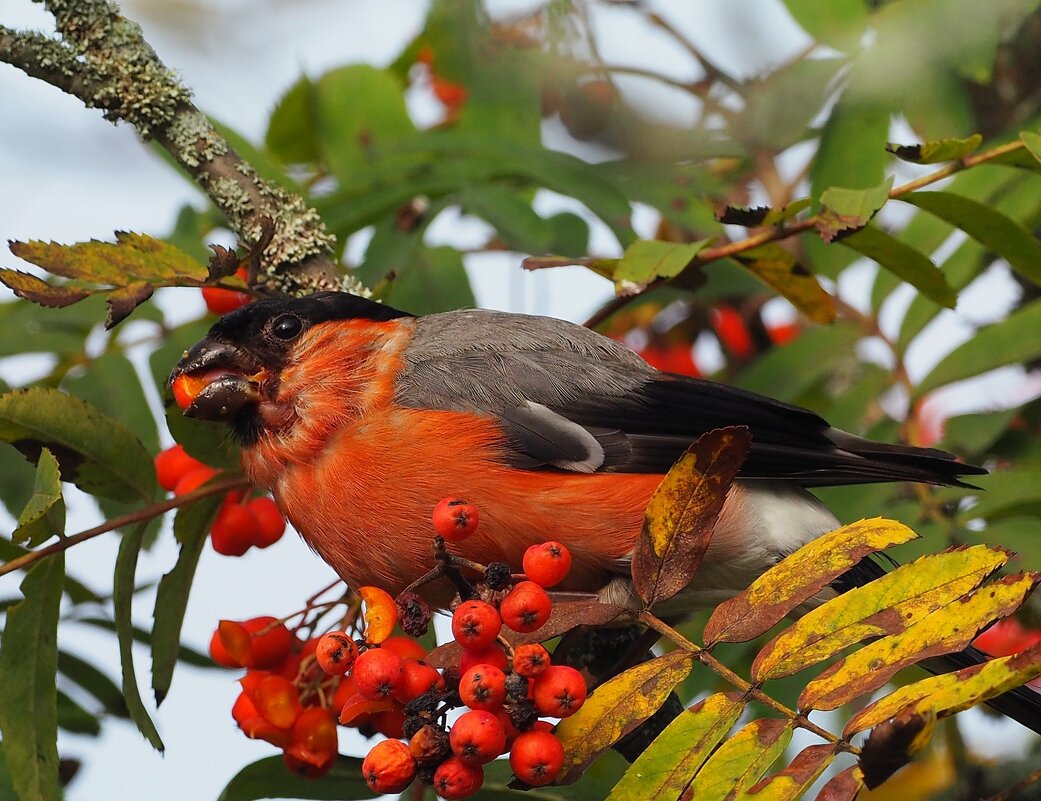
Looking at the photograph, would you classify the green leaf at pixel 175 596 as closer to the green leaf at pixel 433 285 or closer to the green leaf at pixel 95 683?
the green leaf at pixel 95 683

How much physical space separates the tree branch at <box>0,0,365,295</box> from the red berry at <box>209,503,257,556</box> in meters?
0.59

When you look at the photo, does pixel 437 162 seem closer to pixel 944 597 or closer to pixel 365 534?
pixel 365 534

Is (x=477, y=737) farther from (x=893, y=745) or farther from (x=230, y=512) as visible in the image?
(x=230, y=512)

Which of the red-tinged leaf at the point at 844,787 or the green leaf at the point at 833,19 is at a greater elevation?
the green leaf at the point at 833,19

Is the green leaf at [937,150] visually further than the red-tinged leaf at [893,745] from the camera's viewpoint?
Yes

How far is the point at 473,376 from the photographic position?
3.20 meters

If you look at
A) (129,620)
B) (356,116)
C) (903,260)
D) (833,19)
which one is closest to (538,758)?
(129,620)

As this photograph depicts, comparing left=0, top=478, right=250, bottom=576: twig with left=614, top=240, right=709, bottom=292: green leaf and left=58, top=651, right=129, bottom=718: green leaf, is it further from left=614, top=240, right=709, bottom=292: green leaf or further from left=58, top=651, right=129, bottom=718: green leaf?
left=614, top=240, right=709, bottom=292: green leaf

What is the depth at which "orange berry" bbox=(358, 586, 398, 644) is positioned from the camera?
2293mm

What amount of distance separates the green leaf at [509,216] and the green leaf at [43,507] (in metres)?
1.49

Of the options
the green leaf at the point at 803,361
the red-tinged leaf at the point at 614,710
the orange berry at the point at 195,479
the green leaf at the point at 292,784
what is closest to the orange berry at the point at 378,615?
the red-tinged leaf at the point at 614,710

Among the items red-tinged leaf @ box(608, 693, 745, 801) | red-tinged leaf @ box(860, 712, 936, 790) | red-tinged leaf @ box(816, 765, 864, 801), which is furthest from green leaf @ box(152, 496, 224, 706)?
red-tinged leaf @ box(860, 712, 936, 790)

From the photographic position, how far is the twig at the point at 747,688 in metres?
2.11

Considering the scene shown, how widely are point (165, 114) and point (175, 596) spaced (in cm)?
121
